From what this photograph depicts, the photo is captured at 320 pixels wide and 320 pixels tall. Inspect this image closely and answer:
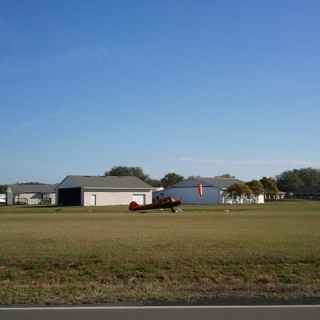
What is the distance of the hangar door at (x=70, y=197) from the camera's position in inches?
4148

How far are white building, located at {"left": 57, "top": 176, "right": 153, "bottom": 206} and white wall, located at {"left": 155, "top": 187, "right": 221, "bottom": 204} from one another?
51.2 feet

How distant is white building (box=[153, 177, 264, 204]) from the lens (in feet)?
405

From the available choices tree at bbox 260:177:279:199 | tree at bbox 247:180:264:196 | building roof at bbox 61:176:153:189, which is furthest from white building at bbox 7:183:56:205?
tree at bbox 260:177:279:199

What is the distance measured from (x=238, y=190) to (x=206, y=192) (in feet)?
24.9

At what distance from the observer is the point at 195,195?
126m

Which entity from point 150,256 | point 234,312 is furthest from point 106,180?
point 234,312

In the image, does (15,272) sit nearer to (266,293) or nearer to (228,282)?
(228,282)

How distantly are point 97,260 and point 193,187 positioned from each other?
4359 inches

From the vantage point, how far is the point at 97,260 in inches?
637

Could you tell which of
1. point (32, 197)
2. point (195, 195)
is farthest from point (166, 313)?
point (32, 197)

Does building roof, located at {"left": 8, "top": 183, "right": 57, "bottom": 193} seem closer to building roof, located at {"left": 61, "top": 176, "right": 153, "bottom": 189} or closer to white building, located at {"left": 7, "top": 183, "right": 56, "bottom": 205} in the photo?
white building, located at {"left": 7, "top": 183, "right": 56, "bottom": 205}

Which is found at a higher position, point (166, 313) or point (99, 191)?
A: point (99, 191)

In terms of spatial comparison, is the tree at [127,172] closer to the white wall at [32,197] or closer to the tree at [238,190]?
the white wall at [32,197]

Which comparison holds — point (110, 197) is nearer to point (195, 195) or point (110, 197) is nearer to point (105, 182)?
point (105, 182)
